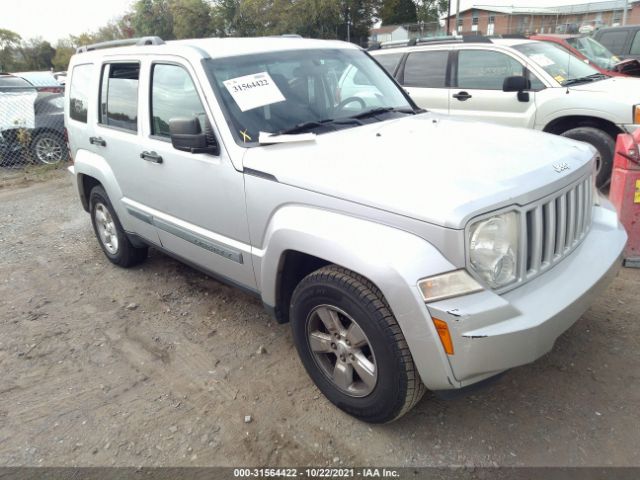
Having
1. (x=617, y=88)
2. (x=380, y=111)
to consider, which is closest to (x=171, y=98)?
(x=380, y=111)

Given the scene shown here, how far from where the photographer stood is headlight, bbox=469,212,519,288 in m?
2.14

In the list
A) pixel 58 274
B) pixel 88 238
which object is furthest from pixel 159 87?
pixel 88 238

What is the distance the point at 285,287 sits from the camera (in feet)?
9.50

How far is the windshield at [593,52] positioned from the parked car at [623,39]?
295cm

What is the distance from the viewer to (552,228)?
2.41m

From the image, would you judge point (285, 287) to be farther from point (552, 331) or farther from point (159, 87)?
point (159, 87)

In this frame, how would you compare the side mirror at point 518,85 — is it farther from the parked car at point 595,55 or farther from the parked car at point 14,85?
the parked car at point 14,85

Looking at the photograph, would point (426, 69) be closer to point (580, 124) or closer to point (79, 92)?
point (580, 124)

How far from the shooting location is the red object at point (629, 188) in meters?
4.04

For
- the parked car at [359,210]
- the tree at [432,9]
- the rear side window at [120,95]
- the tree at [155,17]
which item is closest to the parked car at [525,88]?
the parked car at [359,210]

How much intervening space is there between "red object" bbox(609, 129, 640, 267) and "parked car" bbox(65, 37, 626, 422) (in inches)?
45.7

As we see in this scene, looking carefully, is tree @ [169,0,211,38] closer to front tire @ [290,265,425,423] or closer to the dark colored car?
the dark colored car

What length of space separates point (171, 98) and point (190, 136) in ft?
2.22

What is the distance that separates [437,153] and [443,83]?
4.47 meters
